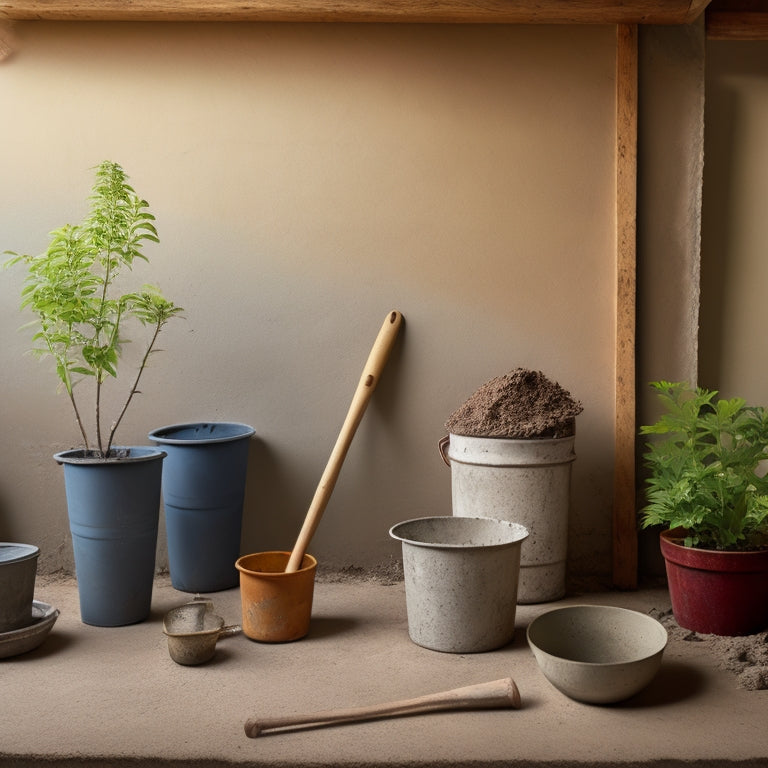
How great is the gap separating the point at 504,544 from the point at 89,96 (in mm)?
2390

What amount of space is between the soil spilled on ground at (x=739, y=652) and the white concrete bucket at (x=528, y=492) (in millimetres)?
465

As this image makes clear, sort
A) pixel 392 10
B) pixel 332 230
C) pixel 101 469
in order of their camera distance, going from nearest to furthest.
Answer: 1. pixel 101 469
2. pixel 392 10
3. pixel 332 230

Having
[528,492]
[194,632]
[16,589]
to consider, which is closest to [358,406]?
[528,492]

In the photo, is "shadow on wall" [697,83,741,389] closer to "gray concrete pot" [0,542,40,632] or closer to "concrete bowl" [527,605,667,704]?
"concrete bowl" [527,605,667,704]

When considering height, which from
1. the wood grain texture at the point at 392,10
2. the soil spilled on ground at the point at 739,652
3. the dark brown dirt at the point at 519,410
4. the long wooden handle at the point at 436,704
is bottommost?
the soil spilled on ground at the point at 739,652

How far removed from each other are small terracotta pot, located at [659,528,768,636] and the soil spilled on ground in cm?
4

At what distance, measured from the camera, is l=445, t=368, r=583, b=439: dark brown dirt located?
2962mm

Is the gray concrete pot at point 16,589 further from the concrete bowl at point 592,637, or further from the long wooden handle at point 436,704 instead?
the concrete bowl at point 592,637

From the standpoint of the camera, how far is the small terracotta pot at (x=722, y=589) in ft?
8.48

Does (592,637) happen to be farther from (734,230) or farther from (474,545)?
(734,230)

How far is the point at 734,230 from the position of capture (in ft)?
11.0

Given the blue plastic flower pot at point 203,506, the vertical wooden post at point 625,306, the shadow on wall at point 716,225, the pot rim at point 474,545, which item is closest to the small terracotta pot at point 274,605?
the pot rim at point 474,545

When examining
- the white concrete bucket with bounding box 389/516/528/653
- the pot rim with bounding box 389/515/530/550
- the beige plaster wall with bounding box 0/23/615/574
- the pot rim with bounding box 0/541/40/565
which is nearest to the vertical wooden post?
the beige plaster wall with bounding box 0/23/615/574

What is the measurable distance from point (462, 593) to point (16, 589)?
4.49 ft
